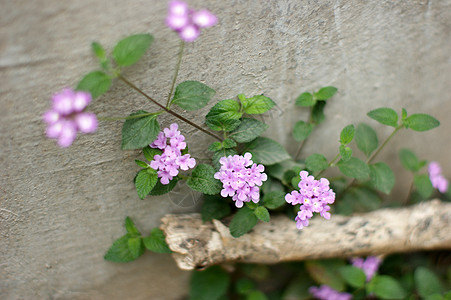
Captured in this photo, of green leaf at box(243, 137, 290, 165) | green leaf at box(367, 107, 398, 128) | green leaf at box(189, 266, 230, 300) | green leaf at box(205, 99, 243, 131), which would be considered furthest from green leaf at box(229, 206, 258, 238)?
green leaf at box(367, 107, 398, 128)

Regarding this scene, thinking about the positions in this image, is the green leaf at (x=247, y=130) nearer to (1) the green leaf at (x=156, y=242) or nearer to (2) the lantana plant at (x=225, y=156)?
(2) the lantana plant at (x=225, y=156)

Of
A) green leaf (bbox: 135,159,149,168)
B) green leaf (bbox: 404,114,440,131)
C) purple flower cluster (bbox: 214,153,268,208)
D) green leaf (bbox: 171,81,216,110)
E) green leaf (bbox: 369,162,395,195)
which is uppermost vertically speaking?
green leaf (bbox: 171,81,216,110)

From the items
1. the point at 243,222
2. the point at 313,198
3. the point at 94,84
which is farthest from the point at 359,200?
the point at 94,84

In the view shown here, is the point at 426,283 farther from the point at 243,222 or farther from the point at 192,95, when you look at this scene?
the point at 192,95

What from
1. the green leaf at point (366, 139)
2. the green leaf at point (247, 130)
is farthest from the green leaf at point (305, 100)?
the green leaf at point (366, 139)

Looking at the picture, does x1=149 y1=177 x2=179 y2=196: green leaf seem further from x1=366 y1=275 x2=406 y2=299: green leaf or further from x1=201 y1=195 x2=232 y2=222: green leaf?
x1=366 y1=275 x2=406 y2=299: green leaf

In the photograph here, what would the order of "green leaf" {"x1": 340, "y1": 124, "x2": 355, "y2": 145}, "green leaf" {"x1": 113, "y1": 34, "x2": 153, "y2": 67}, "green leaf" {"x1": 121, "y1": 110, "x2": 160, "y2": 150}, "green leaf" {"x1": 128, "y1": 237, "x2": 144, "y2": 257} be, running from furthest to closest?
"green leaf" {"x1": 128, "y1": 237, "x2": 144, "y2": 257}, "green leaf" {"x1": 340, "y1": 124, "x2": 355, "y2": 145}, "green leaf" {"x1": 121, "y1": 110, "x2": 160, "y2": 150}, "green leaf" {"x1": 113, "y1": 34, "x2": 153, "y2": 67}

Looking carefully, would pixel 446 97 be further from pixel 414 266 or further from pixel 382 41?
pixel 414 266

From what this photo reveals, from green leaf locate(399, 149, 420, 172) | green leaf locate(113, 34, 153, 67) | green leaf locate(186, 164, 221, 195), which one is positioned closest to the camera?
green leaf locate(113, 34, 153, 67)
